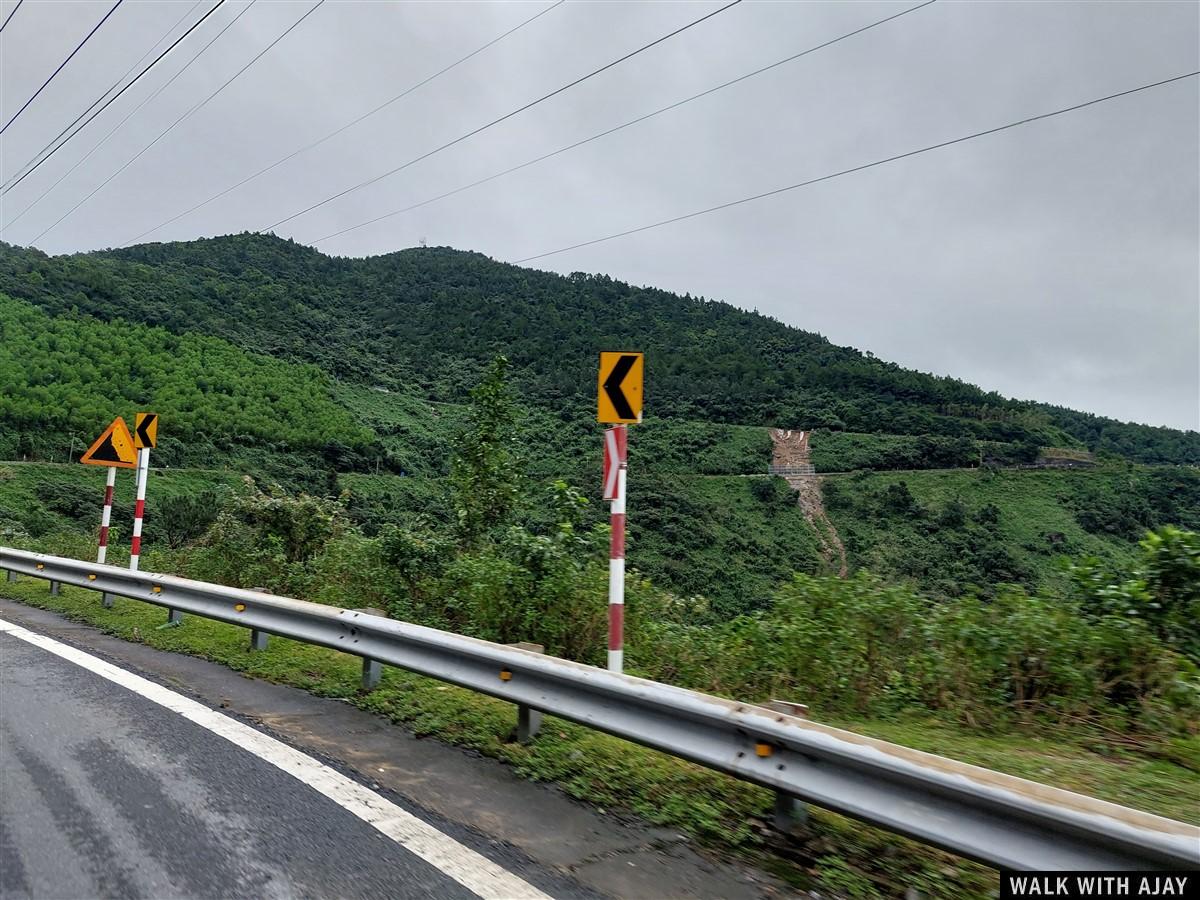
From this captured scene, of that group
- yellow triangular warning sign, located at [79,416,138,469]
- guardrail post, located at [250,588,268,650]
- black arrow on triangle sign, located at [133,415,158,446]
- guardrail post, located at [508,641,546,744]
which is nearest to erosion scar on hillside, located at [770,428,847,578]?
black arrow on triangle sign, located at [133,415,158,446]

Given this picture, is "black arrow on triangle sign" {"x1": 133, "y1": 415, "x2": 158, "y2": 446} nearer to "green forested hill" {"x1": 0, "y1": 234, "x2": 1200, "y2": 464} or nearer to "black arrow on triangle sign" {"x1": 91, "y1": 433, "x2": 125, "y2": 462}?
"black arrow on triangle sign" {"x1": 91, "y1": 433, "x2": 125, "y2": 462}

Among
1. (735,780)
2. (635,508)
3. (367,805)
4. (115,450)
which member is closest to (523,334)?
(635,508)

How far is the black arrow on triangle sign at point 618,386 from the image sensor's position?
18.3ft

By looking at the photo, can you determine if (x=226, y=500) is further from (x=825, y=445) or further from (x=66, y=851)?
(x=825, y=445)

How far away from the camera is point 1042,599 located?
241 inches

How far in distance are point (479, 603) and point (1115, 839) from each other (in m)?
5.82

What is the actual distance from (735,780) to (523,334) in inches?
2640

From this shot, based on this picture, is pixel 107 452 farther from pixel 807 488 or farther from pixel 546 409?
pixel 807 488

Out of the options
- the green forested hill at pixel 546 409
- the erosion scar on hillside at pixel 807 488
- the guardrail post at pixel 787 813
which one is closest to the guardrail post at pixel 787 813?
the guardrail post at pixel 787 813

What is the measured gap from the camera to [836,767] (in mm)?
2830

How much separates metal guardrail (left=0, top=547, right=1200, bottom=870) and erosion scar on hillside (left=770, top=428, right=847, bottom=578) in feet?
96.6

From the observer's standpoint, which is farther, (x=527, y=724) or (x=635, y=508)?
(x=635, y=508)

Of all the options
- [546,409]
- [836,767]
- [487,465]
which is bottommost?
[836,767]

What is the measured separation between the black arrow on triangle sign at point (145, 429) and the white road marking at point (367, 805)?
574 cm
